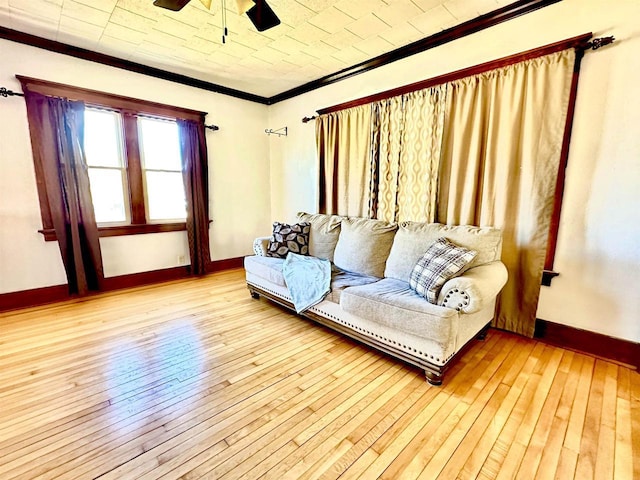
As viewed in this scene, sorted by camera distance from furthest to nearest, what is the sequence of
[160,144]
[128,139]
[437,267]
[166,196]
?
[166,196] < [160,144] < [128,139] < [437,267]

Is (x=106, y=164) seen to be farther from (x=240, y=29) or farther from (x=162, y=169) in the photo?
(x=240, y=29)

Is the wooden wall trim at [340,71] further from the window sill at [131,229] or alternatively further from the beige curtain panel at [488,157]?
the window sill at [131,229]

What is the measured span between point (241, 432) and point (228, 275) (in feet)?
10.1

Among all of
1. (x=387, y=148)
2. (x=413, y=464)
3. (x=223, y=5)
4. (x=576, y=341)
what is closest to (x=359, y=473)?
(x=413, y=464)

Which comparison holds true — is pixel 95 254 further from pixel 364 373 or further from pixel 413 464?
pixel 413 464

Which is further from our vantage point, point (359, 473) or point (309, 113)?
point (309, 113)

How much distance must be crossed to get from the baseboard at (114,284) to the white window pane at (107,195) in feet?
2.49

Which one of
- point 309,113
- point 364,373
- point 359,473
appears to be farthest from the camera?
point 309,113

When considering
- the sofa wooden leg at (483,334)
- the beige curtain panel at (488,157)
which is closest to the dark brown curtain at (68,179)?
the beige curtain panel at (488,157)

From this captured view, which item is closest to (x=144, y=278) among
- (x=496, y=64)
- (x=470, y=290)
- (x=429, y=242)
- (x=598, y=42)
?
(x=429, y=242)

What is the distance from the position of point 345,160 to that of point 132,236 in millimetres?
2880

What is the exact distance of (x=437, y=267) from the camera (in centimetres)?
208

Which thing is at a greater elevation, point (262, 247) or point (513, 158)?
point (513, 158)

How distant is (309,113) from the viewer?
422 cm
